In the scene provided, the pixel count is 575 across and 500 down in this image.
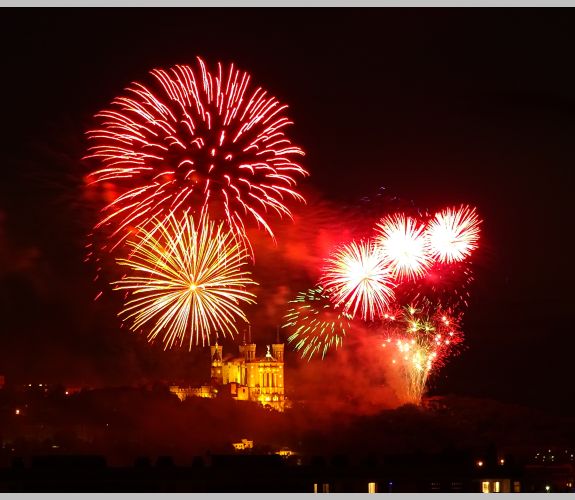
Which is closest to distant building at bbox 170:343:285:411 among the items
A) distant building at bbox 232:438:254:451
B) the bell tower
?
the bell tower

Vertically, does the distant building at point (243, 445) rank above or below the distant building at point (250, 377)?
below

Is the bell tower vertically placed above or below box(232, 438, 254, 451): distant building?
above

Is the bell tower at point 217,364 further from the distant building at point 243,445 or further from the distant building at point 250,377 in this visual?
the distant building at point 243,445

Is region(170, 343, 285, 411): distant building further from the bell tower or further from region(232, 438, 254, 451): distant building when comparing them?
region(232, 438, 254, 451): distant building

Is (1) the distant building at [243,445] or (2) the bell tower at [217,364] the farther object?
(2) the bell tower at [217,364]

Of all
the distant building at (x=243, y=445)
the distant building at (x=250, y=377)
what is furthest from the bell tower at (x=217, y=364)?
the distant building at (x=243, y=445)

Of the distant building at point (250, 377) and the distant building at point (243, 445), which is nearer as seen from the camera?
the distant building at point (243, 445)

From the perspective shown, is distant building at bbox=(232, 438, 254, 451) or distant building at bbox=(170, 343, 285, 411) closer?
distant building at bbox=(232, 438, 254, 451)

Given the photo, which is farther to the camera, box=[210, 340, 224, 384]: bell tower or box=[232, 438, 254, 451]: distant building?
box=[210, 340, 224, 384]: bell tower

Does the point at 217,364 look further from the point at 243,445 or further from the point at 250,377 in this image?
the point at 243,445

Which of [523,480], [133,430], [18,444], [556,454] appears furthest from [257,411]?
[523,480]
